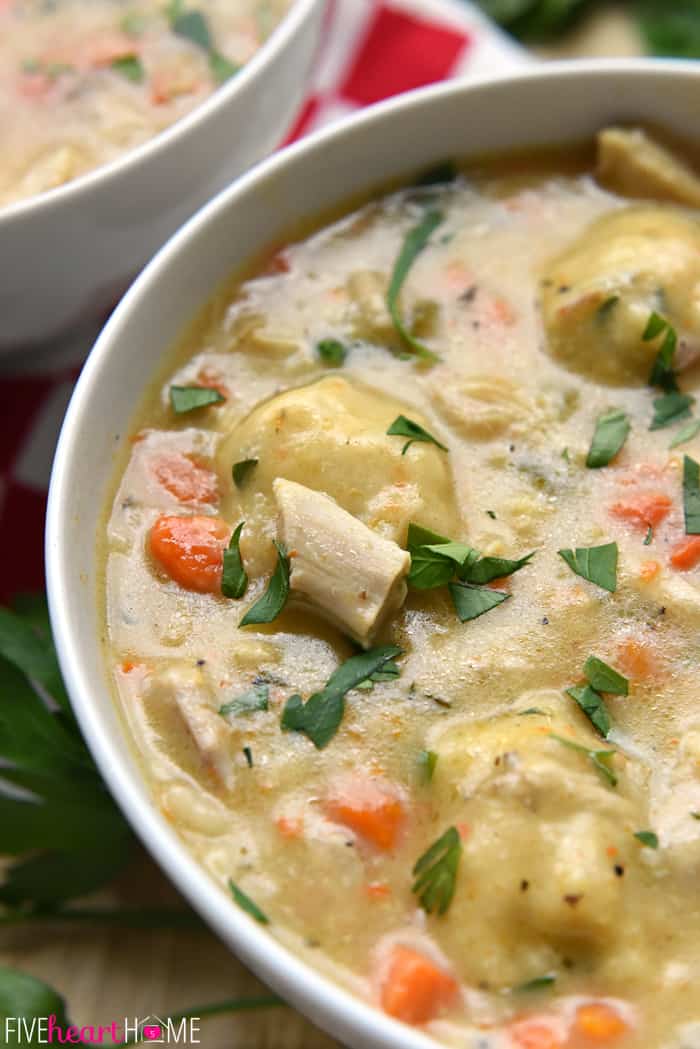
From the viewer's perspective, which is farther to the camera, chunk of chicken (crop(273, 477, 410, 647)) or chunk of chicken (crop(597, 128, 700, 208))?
chunk of chicken (crop(597, 128, 700, 208))

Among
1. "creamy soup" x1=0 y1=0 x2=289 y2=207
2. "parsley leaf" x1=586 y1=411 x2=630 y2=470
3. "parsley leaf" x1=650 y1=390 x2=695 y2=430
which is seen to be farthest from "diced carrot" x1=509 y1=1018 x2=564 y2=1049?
"creamy soup" x1=0 y1=0 x2=289 y2=207

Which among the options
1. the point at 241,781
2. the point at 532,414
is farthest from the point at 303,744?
the point at 532,414

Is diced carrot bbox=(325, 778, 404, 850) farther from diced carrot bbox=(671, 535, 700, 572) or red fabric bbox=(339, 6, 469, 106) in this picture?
red fabric bbox=(339, 6, 469, 106)

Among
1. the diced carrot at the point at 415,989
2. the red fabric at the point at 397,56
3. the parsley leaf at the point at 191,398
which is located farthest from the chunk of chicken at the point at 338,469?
the red fabric at the point at 397,56

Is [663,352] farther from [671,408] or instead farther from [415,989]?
[415,989]

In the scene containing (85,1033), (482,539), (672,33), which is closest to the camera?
(482,539)

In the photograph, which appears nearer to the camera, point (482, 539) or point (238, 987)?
point (482, 539)

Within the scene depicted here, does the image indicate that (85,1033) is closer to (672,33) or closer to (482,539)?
(482,539)
